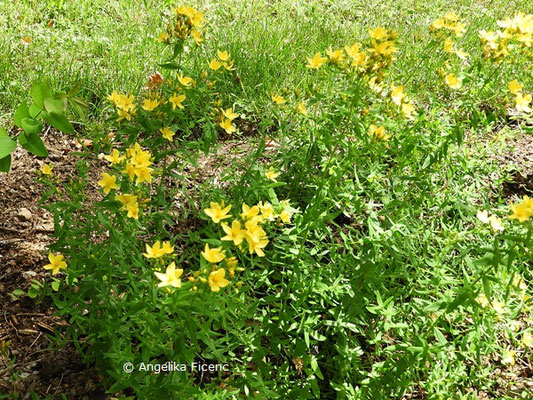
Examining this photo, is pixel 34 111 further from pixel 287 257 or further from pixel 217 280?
pixel 287 257

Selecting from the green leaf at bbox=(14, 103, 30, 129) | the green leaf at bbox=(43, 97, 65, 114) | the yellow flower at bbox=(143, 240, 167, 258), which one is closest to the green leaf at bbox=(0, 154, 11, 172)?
the green leaf at bbox=(14, 103, 30, 129)

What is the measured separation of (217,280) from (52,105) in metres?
0.69

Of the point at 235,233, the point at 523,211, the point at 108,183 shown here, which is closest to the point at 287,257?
the point at 235,233

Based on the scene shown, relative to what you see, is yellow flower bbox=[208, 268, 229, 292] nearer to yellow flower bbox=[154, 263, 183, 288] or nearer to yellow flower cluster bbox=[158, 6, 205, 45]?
yellow flower bbox=[154, 263, 183, 288]

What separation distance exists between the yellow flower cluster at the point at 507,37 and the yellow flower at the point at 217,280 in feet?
4.91

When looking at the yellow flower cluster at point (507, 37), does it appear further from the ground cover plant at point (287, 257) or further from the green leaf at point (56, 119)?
the green leaf at point (56, 119)

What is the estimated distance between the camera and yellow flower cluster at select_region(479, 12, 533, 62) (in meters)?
2.21

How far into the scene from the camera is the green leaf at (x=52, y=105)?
61.5 inches

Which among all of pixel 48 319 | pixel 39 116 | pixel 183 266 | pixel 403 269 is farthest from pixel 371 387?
pixel 39 116

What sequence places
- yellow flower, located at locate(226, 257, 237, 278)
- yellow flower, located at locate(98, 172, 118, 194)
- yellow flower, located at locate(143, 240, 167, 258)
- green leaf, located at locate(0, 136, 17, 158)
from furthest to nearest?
yellow flower, located at locate(98, 172, 118, 194) < yellow flower, located at locate(143, 240, 167, 258) < yellow flower, located at locate(226, 257, 237, 278) < green leaf, located at locate(0, 136, 17, 158)

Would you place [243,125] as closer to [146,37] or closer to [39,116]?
[146,37]

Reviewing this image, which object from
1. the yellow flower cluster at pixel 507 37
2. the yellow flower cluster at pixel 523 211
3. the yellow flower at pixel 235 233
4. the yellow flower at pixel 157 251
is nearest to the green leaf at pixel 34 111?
the yellow flower at pixel 157 251

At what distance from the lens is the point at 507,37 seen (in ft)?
7.27

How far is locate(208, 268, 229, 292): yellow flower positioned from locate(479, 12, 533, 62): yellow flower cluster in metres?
1.50
